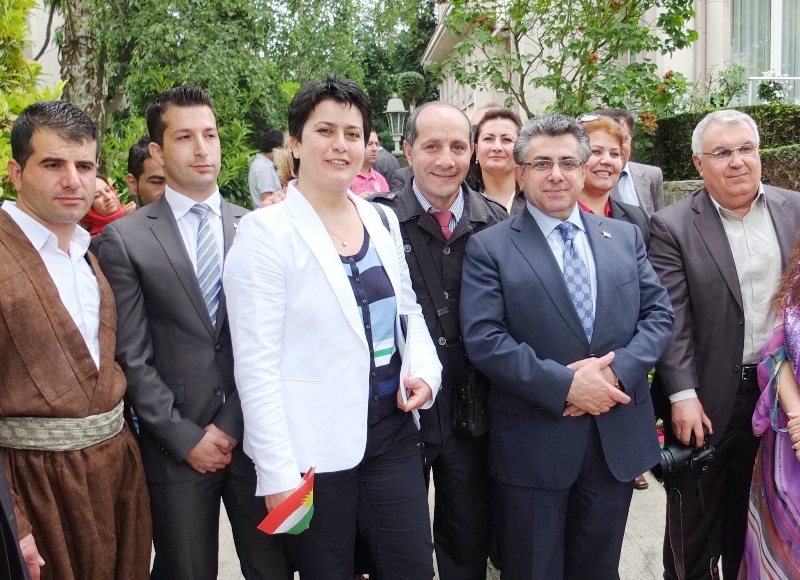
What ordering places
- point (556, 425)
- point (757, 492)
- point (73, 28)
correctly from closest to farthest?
point (556, 425) → point (757, 492) → point (73, 28)

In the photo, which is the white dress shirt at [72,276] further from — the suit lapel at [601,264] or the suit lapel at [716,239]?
the suit lapel at [716,239]

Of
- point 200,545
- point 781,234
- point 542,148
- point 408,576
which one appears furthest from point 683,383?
point 200,545

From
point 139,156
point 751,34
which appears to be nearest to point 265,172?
point 139,156

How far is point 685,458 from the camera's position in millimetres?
2988

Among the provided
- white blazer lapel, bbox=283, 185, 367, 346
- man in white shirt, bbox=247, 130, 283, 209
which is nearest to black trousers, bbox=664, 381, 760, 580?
white blazer lapel, bbox=283, 185, 367, 346

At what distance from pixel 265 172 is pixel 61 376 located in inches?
243

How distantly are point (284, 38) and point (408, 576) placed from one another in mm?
9781

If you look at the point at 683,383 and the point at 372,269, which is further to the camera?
the point at 683,383

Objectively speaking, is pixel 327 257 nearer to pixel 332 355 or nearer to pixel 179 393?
pixel 332 355

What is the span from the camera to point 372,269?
2562mm

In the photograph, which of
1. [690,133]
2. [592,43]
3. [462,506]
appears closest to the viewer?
[462,506]

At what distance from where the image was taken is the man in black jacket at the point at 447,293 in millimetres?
2977

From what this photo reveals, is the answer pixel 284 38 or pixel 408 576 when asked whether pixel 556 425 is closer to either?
pixel 408 576

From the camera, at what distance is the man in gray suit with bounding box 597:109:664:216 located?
4.52 m
